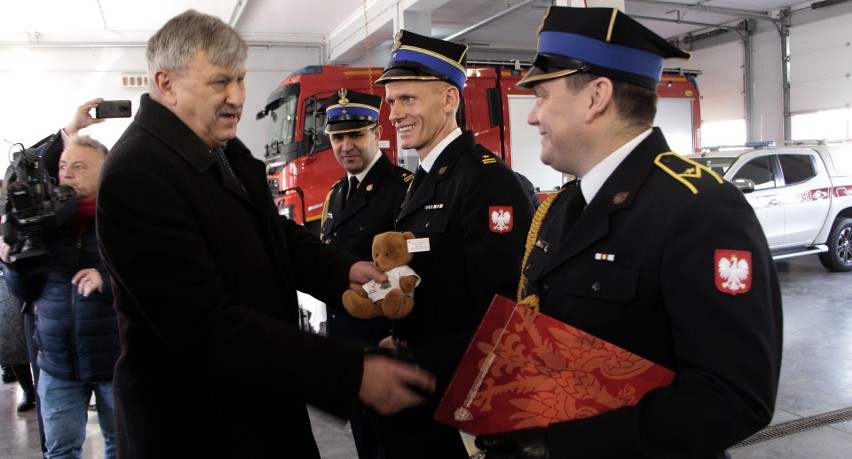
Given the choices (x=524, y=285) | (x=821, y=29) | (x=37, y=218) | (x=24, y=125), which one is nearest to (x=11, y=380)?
(x=37, y=218)

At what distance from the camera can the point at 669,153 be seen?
120 cm

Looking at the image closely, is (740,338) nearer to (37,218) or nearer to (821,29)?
(37,218)

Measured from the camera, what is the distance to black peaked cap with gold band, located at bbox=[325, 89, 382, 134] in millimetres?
3335

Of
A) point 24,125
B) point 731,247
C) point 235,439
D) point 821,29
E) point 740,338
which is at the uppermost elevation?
point 821,29

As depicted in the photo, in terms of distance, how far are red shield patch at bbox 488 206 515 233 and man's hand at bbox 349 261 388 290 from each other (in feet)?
1.26

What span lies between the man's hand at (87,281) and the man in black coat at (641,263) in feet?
5.84

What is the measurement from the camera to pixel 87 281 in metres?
2.32

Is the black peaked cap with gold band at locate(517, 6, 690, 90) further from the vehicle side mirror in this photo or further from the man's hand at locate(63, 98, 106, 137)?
the vehicle side mirror

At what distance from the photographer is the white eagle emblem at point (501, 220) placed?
1952 mm

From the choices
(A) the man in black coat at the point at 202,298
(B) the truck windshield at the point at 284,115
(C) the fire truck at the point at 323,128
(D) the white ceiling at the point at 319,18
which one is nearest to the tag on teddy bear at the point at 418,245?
(A) the man in black coat at the point at 202,298

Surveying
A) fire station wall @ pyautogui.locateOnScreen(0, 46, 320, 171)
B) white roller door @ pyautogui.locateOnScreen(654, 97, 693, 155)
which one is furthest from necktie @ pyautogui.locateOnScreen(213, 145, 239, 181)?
fire station wall @ pyautogui.locateOnScreen(0, 46, 320, 171)

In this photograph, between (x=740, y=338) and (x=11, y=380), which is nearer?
(x=740, y=338)

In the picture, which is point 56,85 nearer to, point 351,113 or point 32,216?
point 351,113

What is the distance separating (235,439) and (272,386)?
209 millimetres
